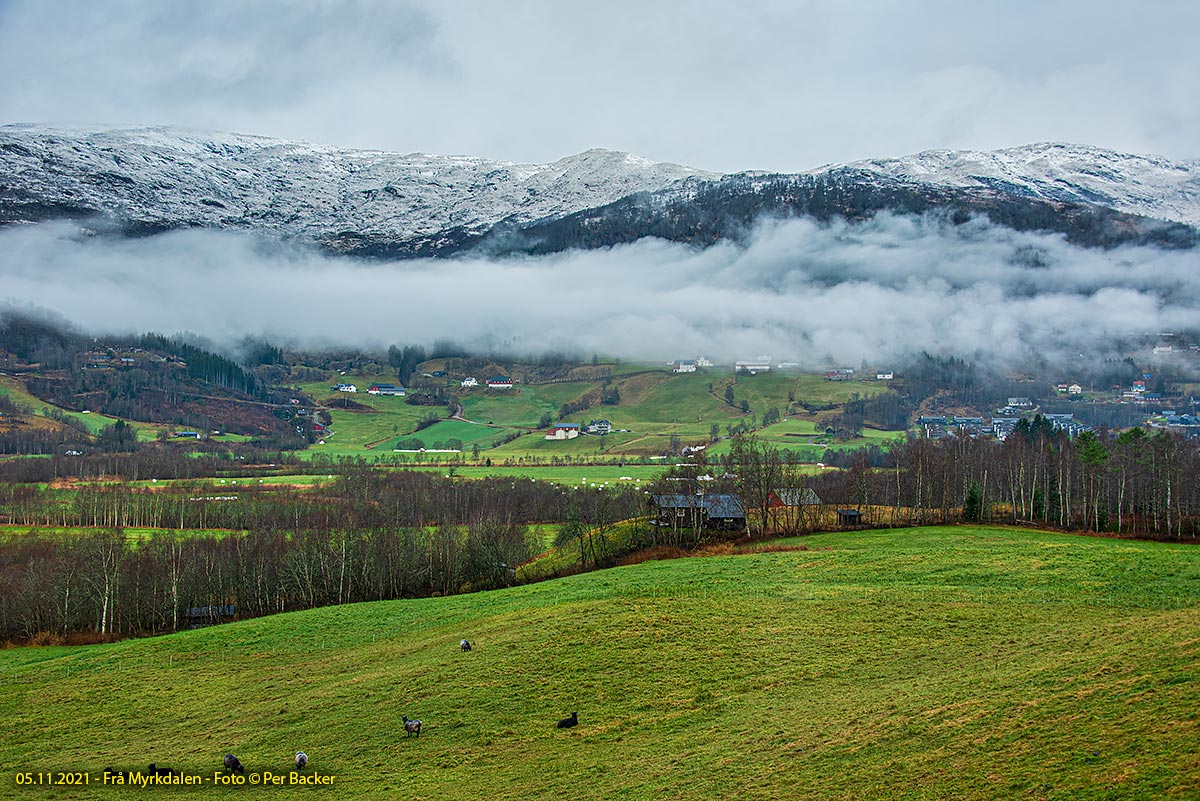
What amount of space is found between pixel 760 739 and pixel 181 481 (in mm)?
186731

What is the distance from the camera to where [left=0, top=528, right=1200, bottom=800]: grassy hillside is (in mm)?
24172

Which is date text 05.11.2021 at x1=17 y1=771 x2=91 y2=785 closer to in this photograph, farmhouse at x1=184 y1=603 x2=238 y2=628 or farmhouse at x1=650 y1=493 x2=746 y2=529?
farmhouse at x1=184 y1=603 x2=238 y2=628

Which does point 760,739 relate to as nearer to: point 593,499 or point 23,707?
point 23,707

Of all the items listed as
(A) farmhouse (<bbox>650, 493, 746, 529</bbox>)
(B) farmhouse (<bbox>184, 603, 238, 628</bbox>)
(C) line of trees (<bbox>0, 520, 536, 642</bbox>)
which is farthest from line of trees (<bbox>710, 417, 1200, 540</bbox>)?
(B) farmhouse (<bbox>184, 603, 238, 628</bbox>)

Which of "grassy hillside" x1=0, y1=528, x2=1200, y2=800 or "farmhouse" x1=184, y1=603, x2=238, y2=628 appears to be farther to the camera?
"farmhouse" x1=184, y1=603, x2=238, y2=628

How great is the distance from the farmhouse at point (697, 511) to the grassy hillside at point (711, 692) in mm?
33689

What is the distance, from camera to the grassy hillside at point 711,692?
24172 mm

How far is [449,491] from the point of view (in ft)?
503

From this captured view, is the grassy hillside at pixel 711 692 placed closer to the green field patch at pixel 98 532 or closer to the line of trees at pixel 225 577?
the line of trees at pixel 225 577

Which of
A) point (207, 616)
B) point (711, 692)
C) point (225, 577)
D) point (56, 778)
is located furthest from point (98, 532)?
point (711, 692)

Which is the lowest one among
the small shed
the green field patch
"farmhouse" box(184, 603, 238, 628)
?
"farmhouse" box(184, 603, 238, 628)

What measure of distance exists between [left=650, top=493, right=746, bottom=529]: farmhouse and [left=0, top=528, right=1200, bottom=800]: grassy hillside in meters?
33.7

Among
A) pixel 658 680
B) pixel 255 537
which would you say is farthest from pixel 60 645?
pixel 658 680

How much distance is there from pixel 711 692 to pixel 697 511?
5931 centimetres
